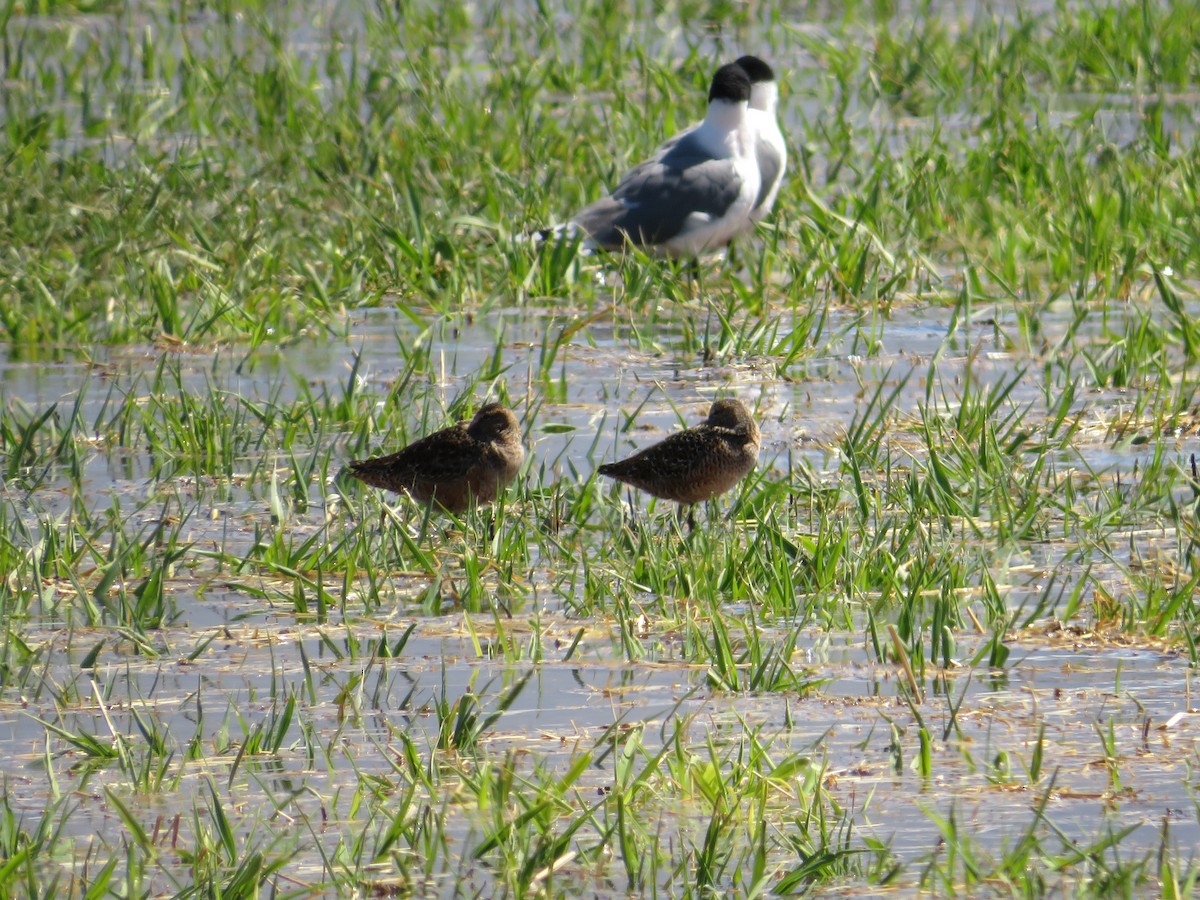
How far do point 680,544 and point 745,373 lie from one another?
7.69ft

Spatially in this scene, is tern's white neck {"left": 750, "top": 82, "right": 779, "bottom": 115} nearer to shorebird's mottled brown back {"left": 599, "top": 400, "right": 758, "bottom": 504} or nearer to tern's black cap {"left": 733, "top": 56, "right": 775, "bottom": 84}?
tern's black cap {"left": 733, "top": 56, "right": 775, "bottom": 84}

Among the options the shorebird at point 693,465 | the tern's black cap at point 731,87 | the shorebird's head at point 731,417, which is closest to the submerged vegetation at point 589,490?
the shorebird at point 693,465

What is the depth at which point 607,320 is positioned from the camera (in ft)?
30.4

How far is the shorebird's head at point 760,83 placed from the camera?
11.9m

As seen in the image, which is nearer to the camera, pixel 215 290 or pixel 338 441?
pixel 338 441

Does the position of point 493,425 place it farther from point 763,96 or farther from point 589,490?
point 763,96

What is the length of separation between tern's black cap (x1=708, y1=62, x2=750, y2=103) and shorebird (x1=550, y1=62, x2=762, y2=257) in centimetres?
8

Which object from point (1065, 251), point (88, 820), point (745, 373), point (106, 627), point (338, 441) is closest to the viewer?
point (88, 820)

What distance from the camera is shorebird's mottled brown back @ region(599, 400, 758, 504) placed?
21.2 feet

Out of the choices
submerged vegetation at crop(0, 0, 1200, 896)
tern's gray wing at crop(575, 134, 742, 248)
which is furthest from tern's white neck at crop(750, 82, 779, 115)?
tern's gray wing at crop(575, 134, 742, 248)

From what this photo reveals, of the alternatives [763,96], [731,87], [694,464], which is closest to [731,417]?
[694,464]

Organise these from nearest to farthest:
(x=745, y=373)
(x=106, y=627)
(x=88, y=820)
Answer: (x=88, y=820), (x=106, y=627), (x=745, y=373)

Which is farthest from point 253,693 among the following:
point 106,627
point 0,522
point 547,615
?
point 0,522

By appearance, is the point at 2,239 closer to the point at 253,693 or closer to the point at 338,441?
the point at 338,441
